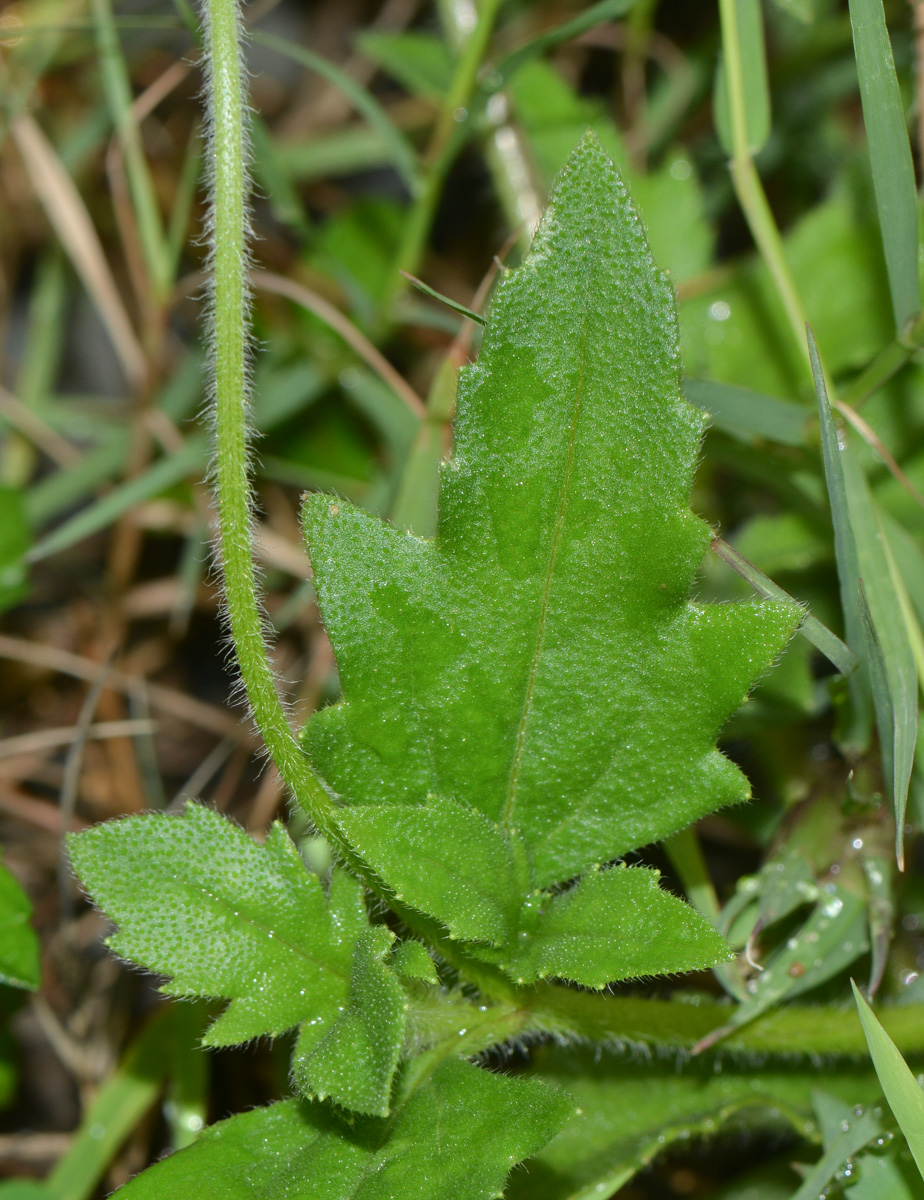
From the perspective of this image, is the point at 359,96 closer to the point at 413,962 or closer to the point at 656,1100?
the point at 413,962

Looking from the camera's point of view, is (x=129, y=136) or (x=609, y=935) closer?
(x=609, y=935)

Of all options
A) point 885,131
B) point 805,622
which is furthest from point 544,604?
point 885,131

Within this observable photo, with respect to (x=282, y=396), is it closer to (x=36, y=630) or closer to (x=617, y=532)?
(x=36, y=630)

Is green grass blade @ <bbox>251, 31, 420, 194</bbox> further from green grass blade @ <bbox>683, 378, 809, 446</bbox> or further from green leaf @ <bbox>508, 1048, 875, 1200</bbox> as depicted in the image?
green leaf @ <bbox>508, 1048, 875, 1200</bbox>

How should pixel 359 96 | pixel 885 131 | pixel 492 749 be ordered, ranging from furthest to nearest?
pixel 359 96, pixel 885 131, pixel 492 749

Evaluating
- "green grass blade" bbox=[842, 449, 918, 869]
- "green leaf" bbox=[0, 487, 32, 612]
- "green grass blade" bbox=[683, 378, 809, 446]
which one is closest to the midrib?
"green grass blade" bbox=[842, 449, 918, 869]

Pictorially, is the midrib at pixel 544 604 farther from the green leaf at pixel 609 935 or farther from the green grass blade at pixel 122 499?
the green grass blade at pixel 122 499

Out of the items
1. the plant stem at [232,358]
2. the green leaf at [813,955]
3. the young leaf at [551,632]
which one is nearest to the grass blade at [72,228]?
the plant stem at [232,358]
